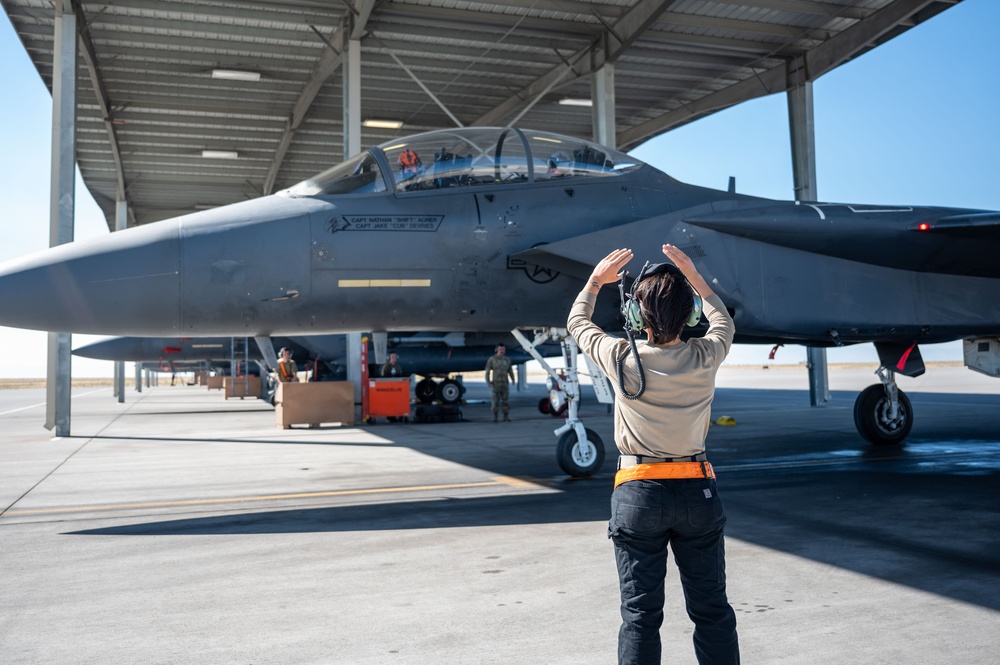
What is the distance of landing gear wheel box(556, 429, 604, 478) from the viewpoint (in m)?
7.83

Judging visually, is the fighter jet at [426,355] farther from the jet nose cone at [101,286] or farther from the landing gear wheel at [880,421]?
the jet nose cone at [101,286]

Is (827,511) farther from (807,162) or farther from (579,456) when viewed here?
(807,162)

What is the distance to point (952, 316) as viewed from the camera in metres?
8.16

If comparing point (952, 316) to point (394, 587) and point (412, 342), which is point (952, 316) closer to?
point (394, 587)

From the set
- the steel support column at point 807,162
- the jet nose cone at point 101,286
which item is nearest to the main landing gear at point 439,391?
the steel support column at point 807,162

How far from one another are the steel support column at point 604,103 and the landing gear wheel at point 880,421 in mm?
8730

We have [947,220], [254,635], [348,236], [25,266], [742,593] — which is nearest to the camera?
[254,635]

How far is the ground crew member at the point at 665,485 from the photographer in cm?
249

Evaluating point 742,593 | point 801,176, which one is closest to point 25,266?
point 742,593

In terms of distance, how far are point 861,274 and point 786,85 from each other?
42.3 feet

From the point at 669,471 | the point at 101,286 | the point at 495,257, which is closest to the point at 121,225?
the point at 101,286

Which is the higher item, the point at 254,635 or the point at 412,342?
the point at 412,342

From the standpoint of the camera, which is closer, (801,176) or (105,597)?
(105,597)

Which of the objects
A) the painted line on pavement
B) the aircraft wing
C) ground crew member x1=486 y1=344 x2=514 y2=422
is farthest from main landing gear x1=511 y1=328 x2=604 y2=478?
ground crew member x1=486 y1=344 x2=514 y2=422
